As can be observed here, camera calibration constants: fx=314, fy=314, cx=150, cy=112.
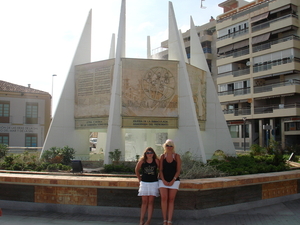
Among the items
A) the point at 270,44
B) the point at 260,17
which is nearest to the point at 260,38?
the point at 270,44

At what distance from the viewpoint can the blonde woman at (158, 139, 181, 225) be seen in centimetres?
658

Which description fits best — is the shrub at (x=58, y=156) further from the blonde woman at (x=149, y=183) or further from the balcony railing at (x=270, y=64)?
the balcony railing at (x=270, y=64)

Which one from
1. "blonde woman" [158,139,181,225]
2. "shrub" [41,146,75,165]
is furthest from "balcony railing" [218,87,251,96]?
"blonde woman" [158,139,181,225]

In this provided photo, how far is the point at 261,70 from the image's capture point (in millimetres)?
38125

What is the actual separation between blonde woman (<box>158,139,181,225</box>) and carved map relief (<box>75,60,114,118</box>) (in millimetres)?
10376

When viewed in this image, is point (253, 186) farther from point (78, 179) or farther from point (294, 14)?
point (294, 14)

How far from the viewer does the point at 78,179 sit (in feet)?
25.2

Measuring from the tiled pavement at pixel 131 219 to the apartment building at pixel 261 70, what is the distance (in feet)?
84.7

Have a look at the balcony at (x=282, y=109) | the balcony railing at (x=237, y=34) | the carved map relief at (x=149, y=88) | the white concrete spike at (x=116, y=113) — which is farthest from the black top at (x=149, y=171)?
the balcony railing at (x=237, y=34)

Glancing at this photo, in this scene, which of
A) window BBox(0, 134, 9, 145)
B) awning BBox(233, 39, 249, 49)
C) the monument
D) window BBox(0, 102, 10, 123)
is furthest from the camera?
awning BBox(233, 39, 249, 49)

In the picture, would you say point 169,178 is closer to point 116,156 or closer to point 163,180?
point 163,180

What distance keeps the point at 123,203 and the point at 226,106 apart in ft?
127

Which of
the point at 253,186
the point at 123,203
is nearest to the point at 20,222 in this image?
the point at 123,203

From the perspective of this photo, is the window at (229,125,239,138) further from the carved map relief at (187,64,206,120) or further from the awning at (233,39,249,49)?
the carved map relief at (187,64,206,120)
